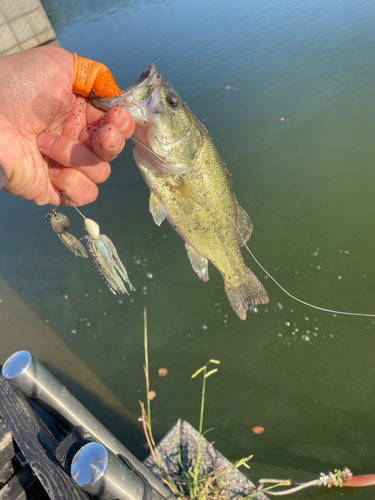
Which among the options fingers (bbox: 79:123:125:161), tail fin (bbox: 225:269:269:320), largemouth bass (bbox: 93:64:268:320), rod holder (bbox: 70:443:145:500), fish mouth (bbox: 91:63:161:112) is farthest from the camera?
tail fin (bbox: 225:269:269:320)

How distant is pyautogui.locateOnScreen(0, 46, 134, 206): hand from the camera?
1.59m

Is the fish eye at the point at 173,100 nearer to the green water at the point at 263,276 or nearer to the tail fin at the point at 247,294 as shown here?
the tail fin at the point at 247,294

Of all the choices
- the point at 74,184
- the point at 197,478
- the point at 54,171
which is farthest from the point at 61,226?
the point at 197,478

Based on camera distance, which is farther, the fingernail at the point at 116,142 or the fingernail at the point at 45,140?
the fingernail at the point at 45,140

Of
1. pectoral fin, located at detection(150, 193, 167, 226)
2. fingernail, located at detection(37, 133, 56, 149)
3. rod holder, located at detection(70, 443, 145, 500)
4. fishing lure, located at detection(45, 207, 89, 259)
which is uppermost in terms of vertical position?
fingernail, located at detection(37, 133, 56, 149)

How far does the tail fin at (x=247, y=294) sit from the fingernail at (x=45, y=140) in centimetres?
139

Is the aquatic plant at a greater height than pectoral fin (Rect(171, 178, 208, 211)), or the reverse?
pectoral fin (Rect(171, 178, 208, 211))

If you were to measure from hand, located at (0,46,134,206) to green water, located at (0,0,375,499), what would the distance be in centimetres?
215

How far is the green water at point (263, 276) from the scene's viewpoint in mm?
2842

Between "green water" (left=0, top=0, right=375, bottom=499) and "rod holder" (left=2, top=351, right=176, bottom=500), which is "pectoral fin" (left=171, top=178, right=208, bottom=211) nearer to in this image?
"rod holder" (left=2, top=351, right=176, bottom=500)

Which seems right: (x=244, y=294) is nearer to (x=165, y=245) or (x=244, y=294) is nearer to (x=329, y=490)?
(x=329, y=490)

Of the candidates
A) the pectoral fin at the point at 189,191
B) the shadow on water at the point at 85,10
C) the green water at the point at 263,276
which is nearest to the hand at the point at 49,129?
the pectoral fin at the point at 189,191

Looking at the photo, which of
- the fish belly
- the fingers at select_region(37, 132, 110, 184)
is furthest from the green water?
the fingers at select_region(37, 132, 110, 184)

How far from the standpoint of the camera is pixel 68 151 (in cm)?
164
